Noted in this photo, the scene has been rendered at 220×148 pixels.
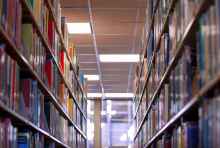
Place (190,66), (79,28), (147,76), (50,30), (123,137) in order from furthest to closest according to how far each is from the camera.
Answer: (123,137)
(79,28)
(147,76)
(50,30)
(190,66)

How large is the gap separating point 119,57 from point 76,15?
196 cm

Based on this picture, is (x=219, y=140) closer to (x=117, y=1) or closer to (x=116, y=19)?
(x=117, y=1)

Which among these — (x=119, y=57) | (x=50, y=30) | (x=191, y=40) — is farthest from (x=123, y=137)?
(x=191, y=40)

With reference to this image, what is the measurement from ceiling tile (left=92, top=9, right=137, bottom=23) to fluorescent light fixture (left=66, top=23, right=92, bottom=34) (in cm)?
25

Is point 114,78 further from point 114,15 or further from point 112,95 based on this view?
point 114,15

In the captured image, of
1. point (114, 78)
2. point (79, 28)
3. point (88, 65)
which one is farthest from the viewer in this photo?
point (114, 78)

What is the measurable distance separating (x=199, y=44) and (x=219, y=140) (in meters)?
0.43

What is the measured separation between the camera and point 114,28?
499cm

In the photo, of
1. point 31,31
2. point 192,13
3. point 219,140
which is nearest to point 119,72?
point 31,31

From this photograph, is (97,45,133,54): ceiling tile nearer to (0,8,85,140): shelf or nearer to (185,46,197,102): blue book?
(0,8,85,140): shelf

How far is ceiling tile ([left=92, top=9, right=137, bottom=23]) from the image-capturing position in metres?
4.43

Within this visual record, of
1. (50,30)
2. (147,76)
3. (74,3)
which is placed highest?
(74,3)

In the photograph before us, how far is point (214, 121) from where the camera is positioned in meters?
1.07

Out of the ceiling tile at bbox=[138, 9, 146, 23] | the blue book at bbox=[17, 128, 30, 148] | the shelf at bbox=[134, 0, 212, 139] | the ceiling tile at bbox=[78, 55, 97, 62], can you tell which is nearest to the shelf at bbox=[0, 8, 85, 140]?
the blue book at bbox=[17, 128, 30, 148]
